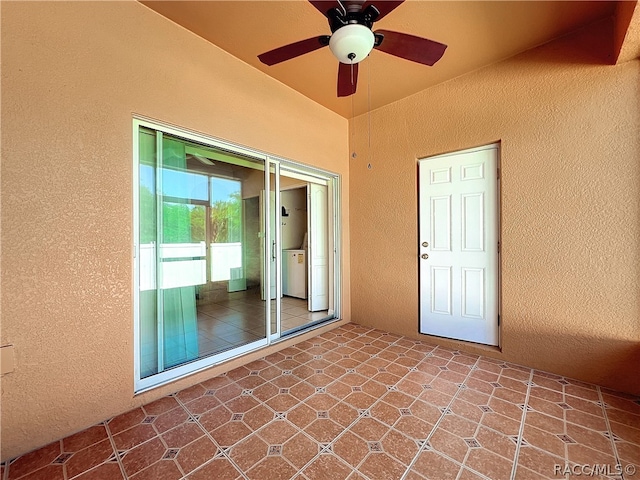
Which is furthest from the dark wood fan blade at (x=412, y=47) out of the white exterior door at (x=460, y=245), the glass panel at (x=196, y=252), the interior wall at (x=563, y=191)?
the glass panel at (x=196, y=252)

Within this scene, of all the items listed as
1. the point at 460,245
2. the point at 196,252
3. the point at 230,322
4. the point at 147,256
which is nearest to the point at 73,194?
the point at 147,256

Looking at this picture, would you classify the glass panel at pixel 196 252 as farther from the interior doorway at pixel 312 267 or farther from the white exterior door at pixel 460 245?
the white exterior door at pixel 460 245

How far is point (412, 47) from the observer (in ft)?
5.27

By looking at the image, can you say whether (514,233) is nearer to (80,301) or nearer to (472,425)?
(472,425)

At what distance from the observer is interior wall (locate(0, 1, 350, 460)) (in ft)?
4.99

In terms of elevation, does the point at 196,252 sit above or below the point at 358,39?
below

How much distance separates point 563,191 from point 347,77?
2.17m

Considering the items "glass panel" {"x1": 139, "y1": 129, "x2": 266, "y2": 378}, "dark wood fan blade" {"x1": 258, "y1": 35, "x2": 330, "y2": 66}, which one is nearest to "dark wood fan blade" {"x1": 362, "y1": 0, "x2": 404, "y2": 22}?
"dark wood fan blade" {"x1": 258, "y1": 35, "x2": 330, "y2": 66}

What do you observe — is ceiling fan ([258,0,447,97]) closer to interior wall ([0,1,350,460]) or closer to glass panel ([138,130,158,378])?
interior wall ([0,1,350,460])

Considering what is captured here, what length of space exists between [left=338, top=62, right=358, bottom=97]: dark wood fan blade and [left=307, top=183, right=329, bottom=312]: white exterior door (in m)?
2.20

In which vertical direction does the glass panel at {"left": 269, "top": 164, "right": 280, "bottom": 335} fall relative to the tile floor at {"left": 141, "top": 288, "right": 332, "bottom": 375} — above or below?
above

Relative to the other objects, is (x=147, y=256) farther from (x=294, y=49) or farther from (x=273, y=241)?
(x=294, y=49)

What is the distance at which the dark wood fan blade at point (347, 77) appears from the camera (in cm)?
177

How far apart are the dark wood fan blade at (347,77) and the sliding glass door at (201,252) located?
3.86 feet
